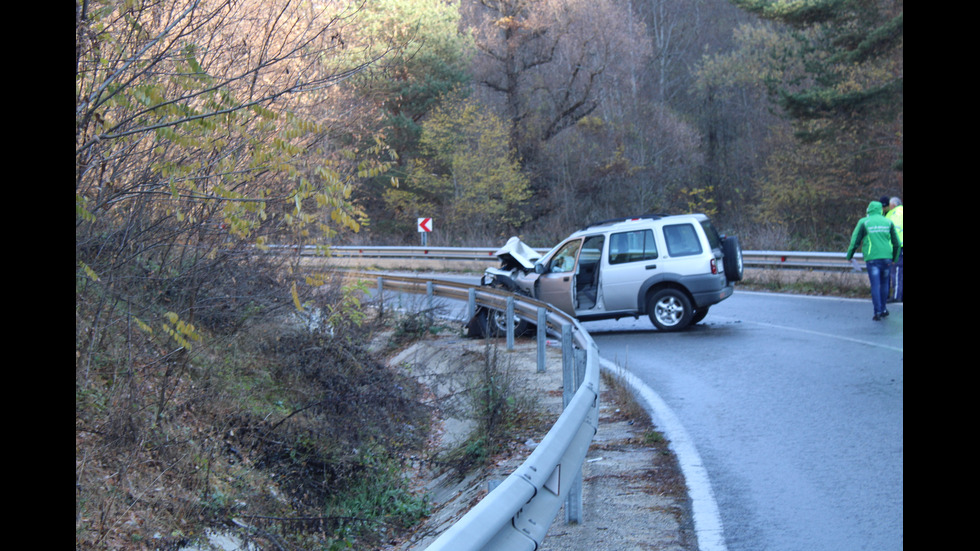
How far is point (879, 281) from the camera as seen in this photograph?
1320 centimetres

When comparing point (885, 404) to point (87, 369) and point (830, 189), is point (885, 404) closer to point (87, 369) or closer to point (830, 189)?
point (87, 369)

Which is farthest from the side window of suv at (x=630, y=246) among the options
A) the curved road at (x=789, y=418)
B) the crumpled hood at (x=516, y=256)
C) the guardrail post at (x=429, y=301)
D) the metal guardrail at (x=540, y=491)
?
the metal guardrail at (x=540, y=491)

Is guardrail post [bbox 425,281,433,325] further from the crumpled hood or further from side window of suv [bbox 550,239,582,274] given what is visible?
side window of suv [bbox 550,239,582,274]

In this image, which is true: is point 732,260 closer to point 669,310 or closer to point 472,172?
point 669,310

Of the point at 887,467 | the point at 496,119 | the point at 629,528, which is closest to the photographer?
the point at 629,528

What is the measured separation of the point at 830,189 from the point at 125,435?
32.4 m

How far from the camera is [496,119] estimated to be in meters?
40.6

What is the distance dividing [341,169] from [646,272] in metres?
5.32

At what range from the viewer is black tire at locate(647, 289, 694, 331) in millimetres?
13078

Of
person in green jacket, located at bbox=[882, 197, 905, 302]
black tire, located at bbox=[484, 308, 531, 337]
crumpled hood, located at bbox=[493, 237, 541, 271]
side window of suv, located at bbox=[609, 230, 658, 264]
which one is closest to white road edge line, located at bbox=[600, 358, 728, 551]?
black tire, located at bbox=[484, 308, 531, 337]

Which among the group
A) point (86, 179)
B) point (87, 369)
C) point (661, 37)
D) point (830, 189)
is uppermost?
point (661, 37)

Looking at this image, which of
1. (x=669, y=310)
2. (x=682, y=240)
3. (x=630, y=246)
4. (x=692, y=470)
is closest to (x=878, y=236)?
(x=682, y=240)

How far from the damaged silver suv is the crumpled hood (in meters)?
0.60

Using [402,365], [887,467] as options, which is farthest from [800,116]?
[887,467]
